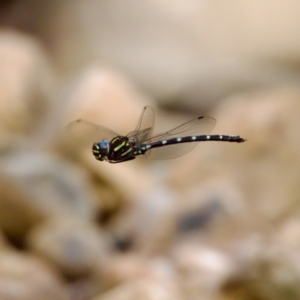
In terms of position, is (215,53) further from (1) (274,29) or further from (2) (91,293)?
(2) (91,293)

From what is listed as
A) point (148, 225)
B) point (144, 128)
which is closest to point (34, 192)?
point (148, 225)

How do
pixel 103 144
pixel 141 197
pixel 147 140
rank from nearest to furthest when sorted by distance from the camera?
pixel 103 144, pixel 147 140, pixel 141 197

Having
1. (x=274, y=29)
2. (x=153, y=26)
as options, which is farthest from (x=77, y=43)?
(x=274, y=29)

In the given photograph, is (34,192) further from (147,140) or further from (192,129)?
(192,129)

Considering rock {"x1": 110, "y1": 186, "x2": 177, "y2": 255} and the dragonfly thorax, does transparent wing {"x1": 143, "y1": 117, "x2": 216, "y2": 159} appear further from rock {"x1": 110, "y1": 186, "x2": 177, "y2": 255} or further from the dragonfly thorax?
rock {"x1": 110, "y1": 186, "x2": 177, "y2": 255}

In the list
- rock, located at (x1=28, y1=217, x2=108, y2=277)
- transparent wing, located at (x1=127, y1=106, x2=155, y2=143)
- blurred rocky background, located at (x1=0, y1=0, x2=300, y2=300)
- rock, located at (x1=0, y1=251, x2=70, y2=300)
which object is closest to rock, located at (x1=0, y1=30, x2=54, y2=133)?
blurred rocky background, located at (x1=0, y1=0, x2=300, y2=300)

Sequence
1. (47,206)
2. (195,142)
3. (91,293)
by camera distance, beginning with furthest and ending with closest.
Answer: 1. (47,206)
2. (91,293)
3. (195,142)

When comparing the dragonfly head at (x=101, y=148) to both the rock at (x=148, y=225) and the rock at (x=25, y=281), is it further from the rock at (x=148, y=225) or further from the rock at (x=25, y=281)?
the rock at (x=148, y=225)
